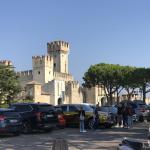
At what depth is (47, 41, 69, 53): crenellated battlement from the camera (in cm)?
12875

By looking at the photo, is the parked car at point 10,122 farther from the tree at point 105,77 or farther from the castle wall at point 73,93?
the castle wall at point 73,93

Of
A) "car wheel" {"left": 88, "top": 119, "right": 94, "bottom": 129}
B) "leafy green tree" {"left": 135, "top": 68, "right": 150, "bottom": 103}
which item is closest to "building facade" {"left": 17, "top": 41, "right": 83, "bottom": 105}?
"leafy green tree" {"left": 135, "top": 68, "right": 150, "bottom": 103}

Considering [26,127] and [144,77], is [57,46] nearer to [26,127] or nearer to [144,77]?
[144,77]

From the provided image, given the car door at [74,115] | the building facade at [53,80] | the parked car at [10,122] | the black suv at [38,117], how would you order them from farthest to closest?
the building facade at [53,80] < the car door at [74,115] < the black suv at [38,117] < the parked car at [10,122]

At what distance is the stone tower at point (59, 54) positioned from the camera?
129 metres

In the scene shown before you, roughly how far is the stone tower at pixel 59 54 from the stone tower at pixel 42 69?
445 inches

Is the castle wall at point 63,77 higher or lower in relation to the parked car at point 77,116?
higher

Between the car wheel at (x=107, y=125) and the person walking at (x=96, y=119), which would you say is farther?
the car wheel at (x=107, y=125)

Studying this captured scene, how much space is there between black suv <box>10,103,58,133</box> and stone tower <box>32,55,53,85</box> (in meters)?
85.7

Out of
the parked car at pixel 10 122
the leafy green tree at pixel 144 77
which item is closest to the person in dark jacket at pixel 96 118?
the parked car at pixel 10 122

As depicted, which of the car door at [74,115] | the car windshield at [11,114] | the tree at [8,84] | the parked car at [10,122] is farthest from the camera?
the tree at [8,84]

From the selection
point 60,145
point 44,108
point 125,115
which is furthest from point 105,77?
point 60,145

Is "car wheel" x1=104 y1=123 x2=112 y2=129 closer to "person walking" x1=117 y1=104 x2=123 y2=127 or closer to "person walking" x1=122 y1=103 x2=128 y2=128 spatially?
"person walking" x1=122 y1=103 x2=128 y2=128

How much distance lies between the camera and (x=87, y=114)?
91.8 feet
